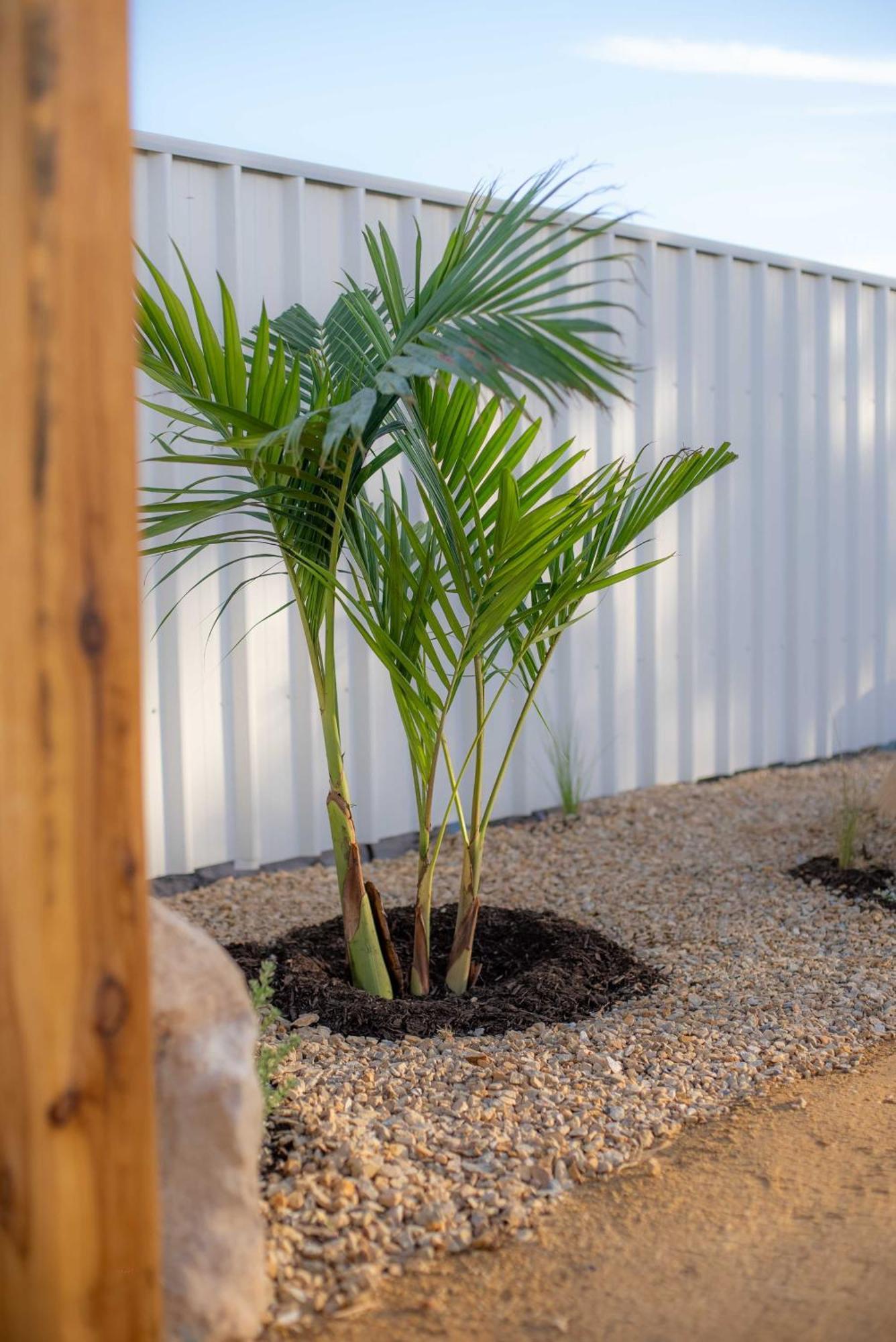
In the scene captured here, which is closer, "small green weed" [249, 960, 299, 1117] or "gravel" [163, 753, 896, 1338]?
"gravel" [163, 753, 896, 1338]

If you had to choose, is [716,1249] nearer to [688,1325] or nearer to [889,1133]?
[688,1325]

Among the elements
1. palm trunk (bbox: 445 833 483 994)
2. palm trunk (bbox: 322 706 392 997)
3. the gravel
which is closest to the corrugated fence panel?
the gravel

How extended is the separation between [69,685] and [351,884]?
4.93 ft

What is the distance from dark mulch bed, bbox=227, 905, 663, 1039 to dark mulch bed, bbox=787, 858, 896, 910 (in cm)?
99

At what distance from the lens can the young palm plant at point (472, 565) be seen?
2312 millimetres

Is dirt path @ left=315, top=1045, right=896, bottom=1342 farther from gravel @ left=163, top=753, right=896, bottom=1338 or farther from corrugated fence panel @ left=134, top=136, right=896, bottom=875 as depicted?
corrugated fence panel @ left=134, top=136, right=896, bottom=875

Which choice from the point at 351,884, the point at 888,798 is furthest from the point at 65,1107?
the point at 888,798

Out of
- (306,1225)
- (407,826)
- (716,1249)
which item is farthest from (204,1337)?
(407,826)

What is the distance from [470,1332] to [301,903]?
7.17 feet

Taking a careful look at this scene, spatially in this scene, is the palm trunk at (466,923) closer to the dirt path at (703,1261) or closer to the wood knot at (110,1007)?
the dirt path at (703,1261)

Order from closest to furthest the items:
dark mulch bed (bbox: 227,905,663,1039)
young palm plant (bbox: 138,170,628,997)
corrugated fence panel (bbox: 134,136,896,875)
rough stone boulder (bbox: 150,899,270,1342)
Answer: rough stone boulder (bbox: 150,899,270,1342), young palm plant (bbox: 138,170,628,997), dark mulch bed (bbox: 227,905,663,1039), corrugated fence panel (bbox: 134,136,896,875)

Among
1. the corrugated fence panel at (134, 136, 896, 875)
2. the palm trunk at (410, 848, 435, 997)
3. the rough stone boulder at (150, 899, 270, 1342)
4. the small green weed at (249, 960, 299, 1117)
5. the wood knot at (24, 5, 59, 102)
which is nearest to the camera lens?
the wood knot at (24, 5, 59, 102)

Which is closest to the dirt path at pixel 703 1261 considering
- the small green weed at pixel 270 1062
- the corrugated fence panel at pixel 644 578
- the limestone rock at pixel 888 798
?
the small green weed at pixel 270 1062

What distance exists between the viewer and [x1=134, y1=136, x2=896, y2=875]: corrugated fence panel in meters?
3.68
